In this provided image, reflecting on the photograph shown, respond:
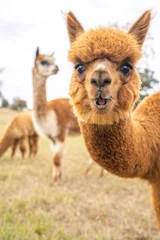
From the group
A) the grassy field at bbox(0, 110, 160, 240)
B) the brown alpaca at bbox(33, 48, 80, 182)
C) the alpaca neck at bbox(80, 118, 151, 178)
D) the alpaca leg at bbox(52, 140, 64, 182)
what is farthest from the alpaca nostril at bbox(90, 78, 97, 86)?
the alpaca leg at bbox(52, 140, 64, 182)

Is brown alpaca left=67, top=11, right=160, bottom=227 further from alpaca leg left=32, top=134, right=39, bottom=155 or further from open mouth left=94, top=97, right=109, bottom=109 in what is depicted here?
alpaca leg left=32, top=134, right=39, bottom=155

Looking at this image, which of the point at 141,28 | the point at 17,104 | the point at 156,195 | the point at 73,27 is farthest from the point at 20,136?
the point at 17,104

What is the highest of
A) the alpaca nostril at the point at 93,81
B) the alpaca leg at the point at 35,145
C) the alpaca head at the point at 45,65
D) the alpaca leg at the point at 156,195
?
the alpaca head at the point at 45,65

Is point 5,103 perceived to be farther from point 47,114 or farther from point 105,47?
point 105,47

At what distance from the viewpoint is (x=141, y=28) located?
2.50 metres

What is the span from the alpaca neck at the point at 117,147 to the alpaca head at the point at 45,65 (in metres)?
4.65

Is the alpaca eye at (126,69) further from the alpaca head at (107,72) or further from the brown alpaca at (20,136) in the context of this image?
the brown alpaca at (20,136)

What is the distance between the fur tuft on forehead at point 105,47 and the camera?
7.04 ft

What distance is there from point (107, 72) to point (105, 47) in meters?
A: 0.25

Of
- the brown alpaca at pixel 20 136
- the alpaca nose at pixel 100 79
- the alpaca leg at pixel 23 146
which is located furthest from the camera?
the alpaca leg at pixel 23 146

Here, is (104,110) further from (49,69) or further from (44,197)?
(49,69)

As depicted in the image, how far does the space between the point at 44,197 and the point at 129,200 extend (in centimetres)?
146

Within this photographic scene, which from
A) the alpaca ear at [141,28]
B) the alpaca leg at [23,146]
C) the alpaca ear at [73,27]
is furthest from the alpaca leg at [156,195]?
the alpaca leg at [23,146]

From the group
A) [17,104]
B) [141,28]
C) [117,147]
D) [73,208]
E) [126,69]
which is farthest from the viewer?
[17,104]
